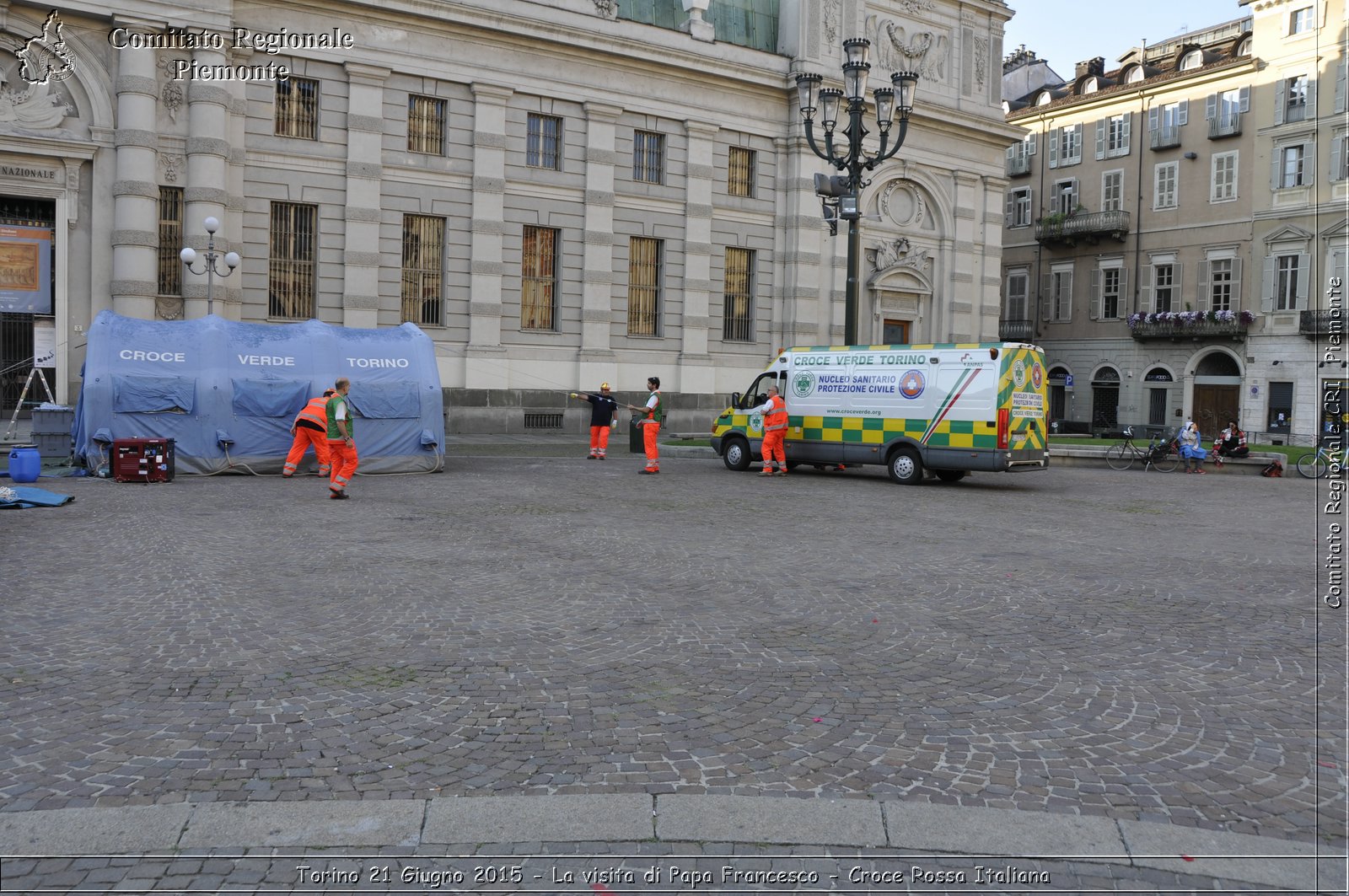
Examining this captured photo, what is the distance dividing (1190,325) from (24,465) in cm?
4182

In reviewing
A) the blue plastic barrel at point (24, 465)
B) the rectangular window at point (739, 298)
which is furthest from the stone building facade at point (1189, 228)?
the blue plastic barrel at point (24, 465)

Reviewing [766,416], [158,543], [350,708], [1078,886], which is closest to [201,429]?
[158,543]

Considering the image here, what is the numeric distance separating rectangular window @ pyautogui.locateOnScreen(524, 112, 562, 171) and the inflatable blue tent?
12.3 meters

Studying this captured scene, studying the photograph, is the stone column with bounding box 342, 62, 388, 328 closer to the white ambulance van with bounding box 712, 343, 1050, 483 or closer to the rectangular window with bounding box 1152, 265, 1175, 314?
the white ambulance van with bounding box 712, 343, 1050, 483

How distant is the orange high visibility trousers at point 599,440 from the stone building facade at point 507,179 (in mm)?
7576

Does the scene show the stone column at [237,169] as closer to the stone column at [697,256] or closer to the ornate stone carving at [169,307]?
the ornate stone carving at [169,307]

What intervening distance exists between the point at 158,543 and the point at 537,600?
4.71m

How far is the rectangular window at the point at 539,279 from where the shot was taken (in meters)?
31.2

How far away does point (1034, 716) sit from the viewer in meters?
5.31

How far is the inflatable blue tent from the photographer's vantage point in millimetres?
17469

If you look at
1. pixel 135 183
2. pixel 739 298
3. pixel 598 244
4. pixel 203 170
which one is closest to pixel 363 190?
pixel 203 170

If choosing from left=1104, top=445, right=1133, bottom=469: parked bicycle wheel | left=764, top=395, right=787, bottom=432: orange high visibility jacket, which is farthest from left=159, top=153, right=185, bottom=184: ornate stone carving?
left=1104, top=445, right=1133, bottom=469: parked bicycle wheel

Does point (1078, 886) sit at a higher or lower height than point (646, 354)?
lower

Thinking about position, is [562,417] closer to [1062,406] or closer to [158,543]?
[158,543]
